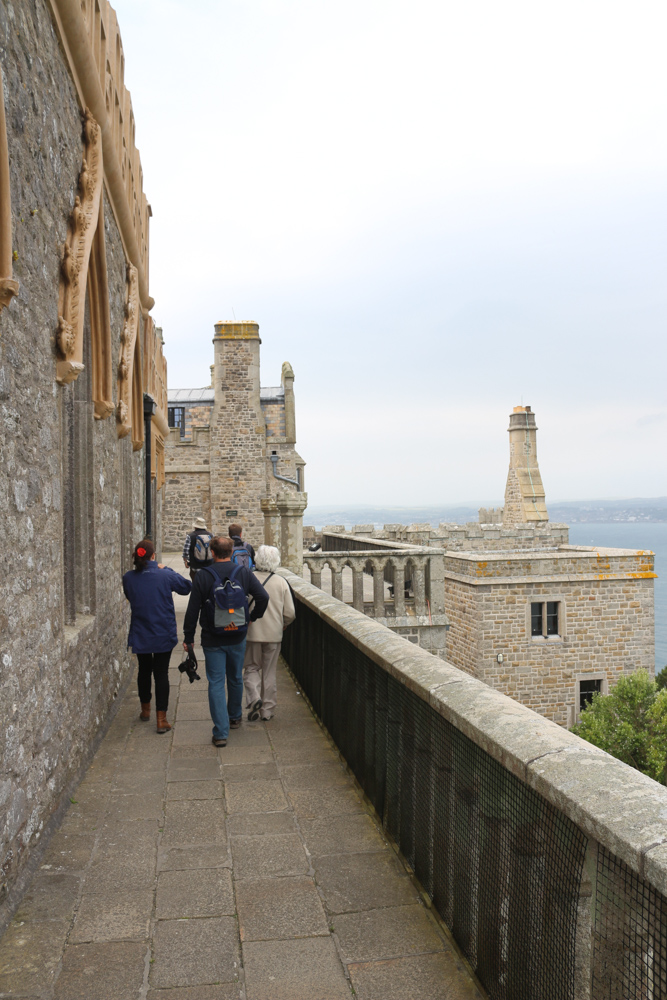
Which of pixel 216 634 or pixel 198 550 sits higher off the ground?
pixel 198 550

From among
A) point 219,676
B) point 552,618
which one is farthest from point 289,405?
point 219,676

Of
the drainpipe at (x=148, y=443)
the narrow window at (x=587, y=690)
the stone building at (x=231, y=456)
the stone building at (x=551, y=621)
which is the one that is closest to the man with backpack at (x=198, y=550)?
the drainpipe at (x=148, y=443)

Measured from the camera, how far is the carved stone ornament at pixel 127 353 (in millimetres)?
7309

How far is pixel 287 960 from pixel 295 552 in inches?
351

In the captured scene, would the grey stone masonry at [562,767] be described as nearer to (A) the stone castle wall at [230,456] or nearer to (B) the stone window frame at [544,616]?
(B) the stone window frame at [544,616]

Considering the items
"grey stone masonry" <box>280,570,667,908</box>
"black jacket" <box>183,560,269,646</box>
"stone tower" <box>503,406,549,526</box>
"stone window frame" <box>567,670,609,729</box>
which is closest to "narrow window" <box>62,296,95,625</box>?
"black jacket" <box>183,560,269,646</box>

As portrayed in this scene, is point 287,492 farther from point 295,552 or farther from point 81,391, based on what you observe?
point 81,391

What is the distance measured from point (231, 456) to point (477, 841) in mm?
24434

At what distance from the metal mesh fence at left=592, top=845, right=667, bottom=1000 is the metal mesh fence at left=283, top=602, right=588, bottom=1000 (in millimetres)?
117

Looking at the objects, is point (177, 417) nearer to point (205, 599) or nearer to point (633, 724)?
point (633, 724)

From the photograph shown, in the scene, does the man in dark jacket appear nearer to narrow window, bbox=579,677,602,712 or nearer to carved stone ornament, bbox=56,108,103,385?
carved stone ornament, bbox=56,108,103,385

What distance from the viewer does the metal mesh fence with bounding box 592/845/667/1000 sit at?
168 cm

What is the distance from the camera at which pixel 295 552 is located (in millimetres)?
11547

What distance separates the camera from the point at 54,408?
3.99 metres
